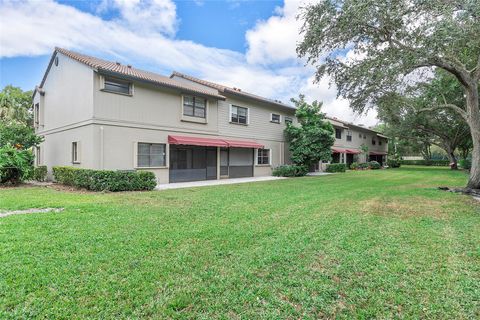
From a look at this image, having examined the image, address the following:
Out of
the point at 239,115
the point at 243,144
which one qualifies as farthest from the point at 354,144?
the point at 243,144

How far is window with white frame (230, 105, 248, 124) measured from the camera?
19.4m

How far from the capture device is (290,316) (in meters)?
2.77

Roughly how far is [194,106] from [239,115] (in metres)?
4.20

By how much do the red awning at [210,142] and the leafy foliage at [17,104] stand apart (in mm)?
23016

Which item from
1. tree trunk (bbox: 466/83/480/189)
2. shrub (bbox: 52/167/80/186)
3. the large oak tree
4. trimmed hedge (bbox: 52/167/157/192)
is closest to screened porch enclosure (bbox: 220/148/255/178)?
trimmed hedge (bbox: 52/167/157/192)

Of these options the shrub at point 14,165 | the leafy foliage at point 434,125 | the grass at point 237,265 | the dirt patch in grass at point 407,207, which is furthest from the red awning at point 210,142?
the leafy foliage at point 434,125

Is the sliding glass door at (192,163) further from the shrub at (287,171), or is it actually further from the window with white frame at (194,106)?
the shrub at (287,171)

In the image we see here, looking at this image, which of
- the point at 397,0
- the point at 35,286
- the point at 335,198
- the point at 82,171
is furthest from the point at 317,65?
the point at 35,286

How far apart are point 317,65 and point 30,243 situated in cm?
1298

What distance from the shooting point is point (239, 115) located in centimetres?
1991

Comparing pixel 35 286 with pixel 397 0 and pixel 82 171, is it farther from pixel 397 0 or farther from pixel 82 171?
pixel 397 0

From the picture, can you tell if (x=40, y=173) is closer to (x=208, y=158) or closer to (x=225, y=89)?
(x=208, y=158)

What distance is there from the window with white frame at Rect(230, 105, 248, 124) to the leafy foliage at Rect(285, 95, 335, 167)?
4485 millimetres

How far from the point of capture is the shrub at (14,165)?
12.9m
